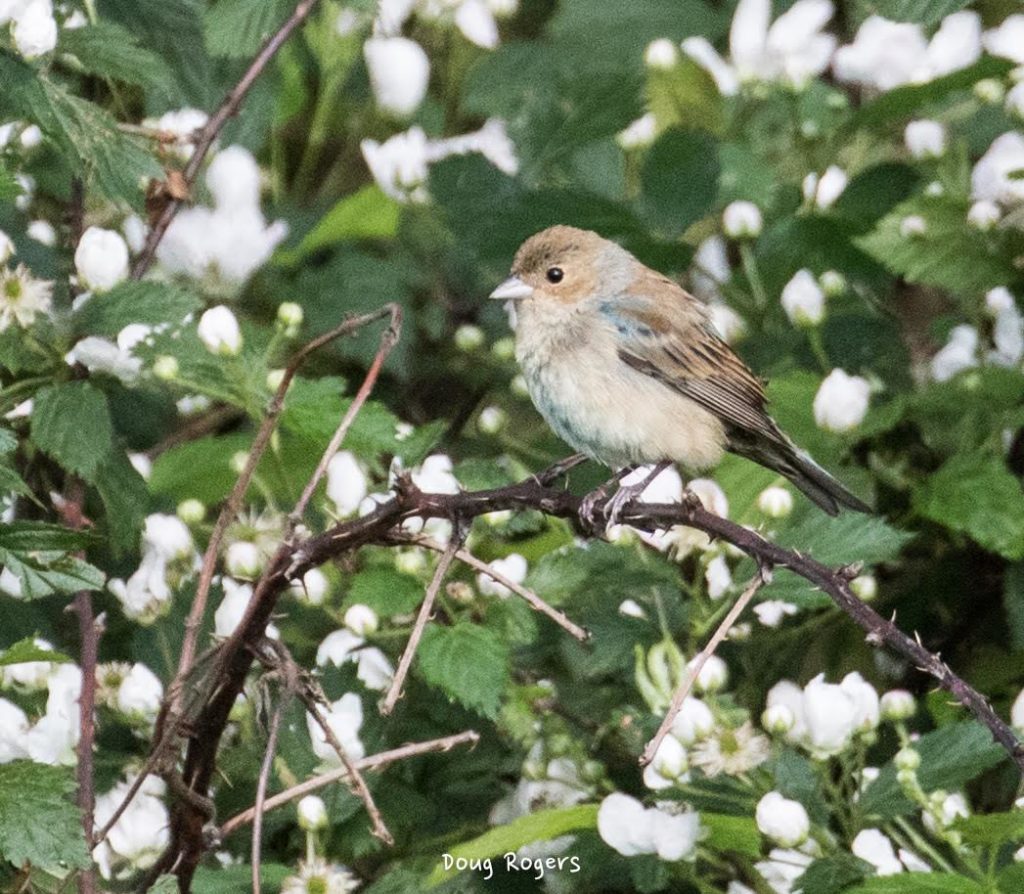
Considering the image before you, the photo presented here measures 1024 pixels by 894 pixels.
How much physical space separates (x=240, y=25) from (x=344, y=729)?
1136mm

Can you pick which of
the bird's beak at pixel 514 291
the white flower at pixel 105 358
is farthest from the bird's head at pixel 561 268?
the white flower at pixel 105 358

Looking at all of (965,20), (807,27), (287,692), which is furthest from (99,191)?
(965,20)

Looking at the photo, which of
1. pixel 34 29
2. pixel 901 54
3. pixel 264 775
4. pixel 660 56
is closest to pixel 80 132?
pixel 34 29

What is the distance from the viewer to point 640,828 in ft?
8.98

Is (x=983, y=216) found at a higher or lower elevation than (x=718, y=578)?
higher

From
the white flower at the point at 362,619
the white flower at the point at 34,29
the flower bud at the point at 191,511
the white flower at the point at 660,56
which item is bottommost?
the white flower at the point at 362,619

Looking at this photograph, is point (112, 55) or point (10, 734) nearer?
point (10, 734)

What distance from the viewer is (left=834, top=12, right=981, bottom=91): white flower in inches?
164

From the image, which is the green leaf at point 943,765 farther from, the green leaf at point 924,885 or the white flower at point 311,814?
the white flower at point 311,814

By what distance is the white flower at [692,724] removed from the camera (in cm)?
278

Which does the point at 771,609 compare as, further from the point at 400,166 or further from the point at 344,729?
the point at 400,166

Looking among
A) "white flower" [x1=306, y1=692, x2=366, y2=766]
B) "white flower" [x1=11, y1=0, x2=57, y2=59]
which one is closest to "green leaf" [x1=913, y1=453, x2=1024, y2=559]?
"white flower" [x1=306, y1=692, x2=366, y2=766]

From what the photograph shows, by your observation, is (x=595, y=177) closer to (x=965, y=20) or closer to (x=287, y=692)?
(x=965, y=20)

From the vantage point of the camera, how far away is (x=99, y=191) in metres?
2.86
